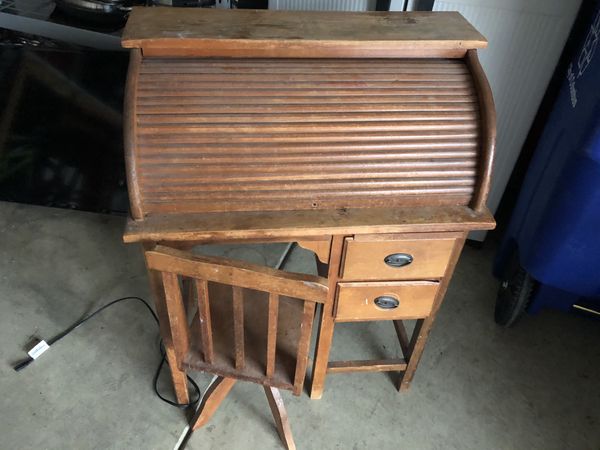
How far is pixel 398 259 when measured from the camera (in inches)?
54.9

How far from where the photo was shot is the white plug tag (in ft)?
6.32

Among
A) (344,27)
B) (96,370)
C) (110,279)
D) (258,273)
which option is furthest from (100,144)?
(258,273)

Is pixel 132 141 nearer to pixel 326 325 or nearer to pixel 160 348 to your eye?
pixel 326 325

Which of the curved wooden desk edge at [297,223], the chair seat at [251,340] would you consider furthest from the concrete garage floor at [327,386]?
the curved wooden desk edge at [297,223]

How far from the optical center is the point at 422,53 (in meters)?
1.38

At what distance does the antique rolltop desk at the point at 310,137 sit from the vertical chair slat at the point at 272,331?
0.17 meters

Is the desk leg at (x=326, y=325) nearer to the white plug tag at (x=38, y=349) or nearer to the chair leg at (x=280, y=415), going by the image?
the chair leg at (x=280, y=415)

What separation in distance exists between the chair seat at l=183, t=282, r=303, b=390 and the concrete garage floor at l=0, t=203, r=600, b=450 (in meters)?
0.41

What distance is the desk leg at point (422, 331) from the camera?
4.69 ft

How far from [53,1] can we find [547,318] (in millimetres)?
2510

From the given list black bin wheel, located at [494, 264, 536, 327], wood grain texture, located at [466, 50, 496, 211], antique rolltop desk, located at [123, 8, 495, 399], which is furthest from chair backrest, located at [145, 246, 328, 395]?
black bin wheel, located at [494, 264, 536, 327]

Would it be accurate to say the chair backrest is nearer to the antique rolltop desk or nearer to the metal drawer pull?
the antique rolltop desk

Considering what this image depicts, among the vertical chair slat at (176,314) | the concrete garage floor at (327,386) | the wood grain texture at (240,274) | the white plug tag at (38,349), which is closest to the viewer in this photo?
the wood grain texture at (240,274)

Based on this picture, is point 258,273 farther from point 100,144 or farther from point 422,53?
point 100,144
